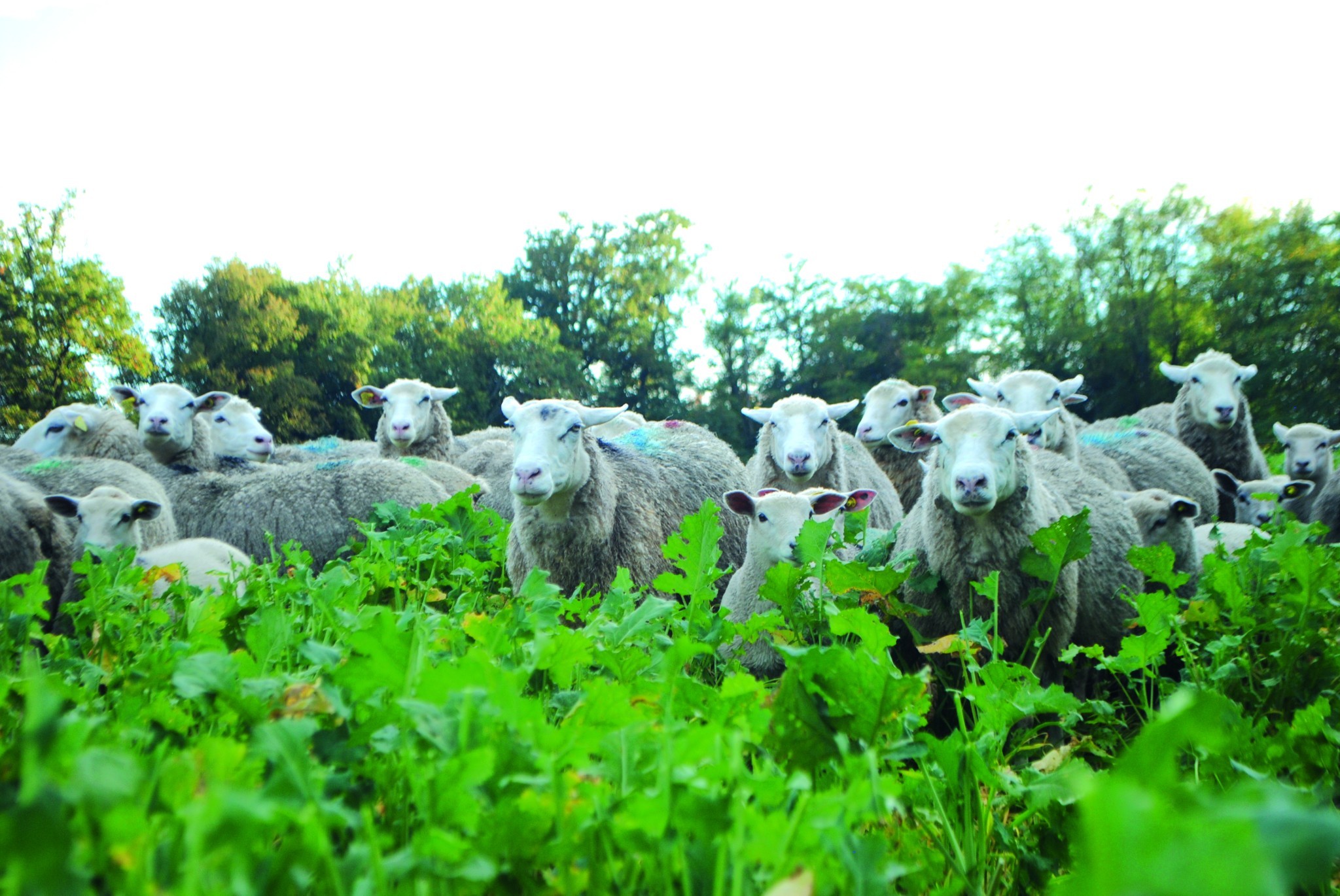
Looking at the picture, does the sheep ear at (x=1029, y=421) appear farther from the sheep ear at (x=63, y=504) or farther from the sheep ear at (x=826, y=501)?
the sheep ear at (x=63, y=504)

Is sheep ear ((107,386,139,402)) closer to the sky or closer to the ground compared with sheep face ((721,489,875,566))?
closer to the sky

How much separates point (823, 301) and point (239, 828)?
134 ft

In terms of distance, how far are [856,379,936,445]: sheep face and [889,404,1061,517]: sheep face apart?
3513 millimetres

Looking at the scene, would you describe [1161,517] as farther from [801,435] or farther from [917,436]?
[801,435]

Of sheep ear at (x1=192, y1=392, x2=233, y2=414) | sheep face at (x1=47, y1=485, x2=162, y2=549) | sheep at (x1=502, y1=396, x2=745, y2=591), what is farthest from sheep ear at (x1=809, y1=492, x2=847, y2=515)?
sheep ear at (x1=192, y1=392, x2=233, y2=414)

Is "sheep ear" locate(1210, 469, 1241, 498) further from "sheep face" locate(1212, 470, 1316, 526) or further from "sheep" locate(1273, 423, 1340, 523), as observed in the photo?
"sheep" locate(1273, 423, 1340, 523)

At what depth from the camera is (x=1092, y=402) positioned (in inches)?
1180

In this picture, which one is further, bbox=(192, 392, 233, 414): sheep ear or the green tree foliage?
the green tree foliage

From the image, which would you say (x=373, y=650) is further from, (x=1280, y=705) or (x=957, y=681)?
(x=1280, y=705)

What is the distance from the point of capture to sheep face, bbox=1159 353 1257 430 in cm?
907

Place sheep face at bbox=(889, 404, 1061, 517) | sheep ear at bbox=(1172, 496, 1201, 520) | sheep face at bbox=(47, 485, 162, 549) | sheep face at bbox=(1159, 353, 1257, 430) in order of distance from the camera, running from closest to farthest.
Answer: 1. sheep face at bbox=(889, 404, 1061, 517)
2. sheep ear at bbox=(1172, 496, 1201, 520)
3. sheep face at bbox=(47, 485, 162, 549)
4. sheep face at bbox=(1159, 353, 1257, 430)

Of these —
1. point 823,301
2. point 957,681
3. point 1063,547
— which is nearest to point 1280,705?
point 1063,547

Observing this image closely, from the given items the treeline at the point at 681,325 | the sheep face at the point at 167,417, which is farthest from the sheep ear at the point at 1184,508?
the treeline at the point at 681,325

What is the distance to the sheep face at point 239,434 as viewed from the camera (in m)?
9.29
